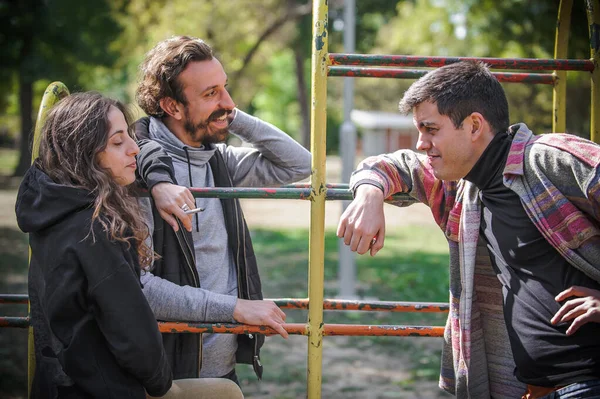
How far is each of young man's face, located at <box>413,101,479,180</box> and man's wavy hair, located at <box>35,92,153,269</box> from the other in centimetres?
92

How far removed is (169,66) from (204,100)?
18cm

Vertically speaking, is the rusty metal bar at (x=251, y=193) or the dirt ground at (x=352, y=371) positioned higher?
the rusty metal bar at (x=251, y=193)

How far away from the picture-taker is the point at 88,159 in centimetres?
196

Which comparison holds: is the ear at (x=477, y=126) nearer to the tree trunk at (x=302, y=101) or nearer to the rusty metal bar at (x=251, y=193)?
the rusty metal bar at (x=251, y=193)

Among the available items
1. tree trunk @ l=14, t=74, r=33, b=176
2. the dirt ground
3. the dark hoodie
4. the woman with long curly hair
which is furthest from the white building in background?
the dark hoodie

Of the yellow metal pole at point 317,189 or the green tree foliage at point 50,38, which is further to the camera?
the green tree foliage at point 50,38

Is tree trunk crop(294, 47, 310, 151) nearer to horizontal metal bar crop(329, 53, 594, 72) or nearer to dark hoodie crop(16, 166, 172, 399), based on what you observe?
horizontal metal bar crop(329, 53, 594, 72)

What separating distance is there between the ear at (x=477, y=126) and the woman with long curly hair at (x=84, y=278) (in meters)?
1.05

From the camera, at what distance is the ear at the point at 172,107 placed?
2535 millimetres

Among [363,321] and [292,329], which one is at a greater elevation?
[292,329]

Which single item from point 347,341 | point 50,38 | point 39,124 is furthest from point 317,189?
point 50,38

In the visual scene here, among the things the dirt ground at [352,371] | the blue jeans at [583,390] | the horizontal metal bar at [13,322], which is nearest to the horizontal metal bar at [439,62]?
the blue jeans at [583,390]

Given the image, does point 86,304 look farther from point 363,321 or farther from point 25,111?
point 25,111

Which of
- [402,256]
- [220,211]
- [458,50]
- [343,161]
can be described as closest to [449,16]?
[458,50]
